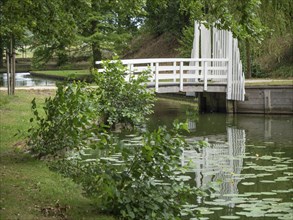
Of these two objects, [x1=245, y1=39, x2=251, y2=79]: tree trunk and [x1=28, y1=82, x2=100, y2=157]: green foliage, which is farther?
[x1=245, y1=39, x2=251, y2=79]: tree trunk

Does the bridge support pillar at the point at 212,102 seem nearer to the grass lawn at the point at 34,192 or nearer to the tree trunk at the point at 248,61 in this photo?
the tree trunk at the point at 248,61

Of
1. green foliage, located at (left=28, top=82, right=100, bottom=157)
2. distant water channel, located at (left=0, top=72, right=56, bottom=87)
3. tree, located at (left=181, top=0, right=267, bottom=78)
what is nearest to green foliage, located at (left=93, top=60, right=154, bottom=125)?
green foliage, located at (left=28, top=82, right=100, bottom=157)

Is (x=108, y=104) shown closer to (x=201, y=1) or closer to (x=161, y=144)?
(x=201, y=1)

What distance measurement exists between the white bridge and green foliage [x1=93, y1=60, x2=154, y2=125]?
6.18m

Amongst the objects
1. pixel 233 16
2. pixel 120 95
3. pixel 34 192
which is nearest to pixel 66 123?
pixel 34 192

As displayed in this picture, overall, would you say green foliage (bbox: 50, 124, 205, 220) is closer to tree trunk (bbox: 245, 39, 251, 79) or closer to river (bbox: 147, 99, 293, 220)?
river (bbox: 147, 99, 293, 220)

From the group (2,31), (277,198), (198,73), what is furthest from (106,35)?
(277,198)

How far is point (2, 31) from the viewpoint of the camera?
16.0 m

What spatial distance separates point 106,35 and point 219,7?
3449 cm

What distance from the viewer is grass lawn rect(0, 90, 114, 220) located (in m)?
8.79

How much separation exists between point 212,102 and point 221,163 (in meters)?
16.3

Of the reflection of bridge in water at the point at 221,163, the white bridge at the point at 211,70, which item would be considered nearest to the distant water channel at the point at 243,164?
the reflection of bridge in water at the point at 221,163

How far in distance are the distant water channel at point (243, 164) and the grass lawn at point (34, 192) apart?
1818 mm

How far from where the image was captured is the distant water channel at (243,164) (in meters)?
11.5
